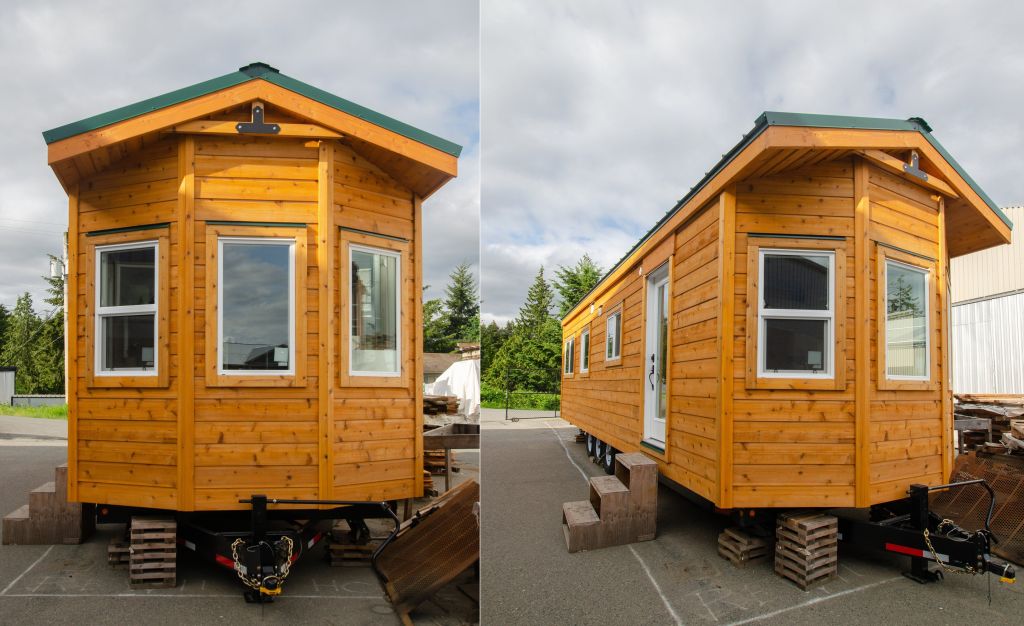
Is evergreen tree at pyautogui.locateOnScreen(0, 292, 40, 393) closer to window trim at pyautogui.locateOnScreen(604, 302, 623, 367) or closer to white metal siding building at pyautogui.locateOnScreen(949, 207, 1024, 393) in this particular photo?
window trim at pyautogui.locateOnScreen(604, 302, 623, 367)

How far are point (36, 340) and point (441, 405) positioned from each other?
2.97 metres

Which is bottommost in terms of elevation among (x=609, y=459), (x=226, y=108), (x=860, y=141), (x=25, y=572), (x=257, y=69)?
(x=609, y=459)

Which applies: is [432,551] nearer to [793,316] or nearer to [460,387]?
[460,387]

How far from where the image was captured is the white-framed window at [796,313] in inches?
143

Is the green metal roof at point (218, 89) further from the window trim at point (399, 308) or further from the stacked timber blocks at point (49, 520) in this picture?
the stacked timber blocks at point (49, 520)

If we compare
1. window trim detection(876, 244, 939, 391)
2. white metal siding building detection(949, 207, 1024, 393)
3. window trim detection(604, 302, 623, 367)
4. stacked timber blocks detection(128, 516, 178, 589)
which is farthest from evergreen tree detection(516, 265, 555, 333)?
white metal siding building detection(949, 207, 1024, 393)

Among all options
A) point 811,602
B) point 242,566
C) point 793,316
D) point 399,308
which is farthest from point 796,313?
point 242,566

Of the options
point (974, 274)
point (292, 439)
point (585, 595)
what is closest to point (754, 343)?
point (585, 595)

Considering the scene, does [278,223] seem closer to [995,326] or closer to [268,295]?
[268,295]

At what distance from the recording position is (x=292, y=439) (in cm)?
329

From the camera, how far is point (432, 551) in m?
3.09

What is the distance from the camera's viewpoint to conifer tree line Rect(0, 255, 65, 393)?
3.67 meters

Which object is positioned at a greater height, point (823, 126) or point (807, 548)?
point (823, 126)

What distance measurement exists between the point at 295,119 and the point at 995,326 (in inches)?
524
